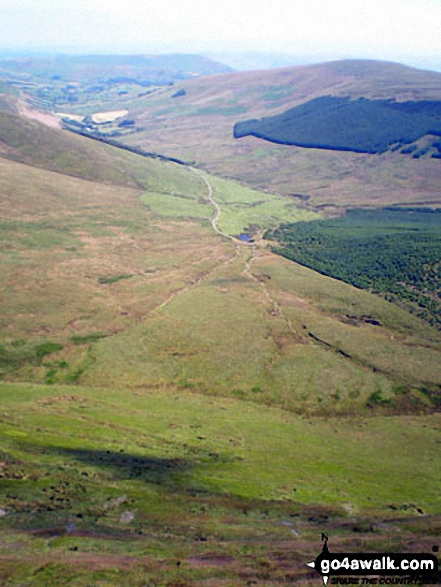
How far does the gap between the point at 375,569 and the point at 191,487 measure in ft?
70.7

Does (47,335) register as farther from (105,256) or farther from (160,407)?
(105,256)

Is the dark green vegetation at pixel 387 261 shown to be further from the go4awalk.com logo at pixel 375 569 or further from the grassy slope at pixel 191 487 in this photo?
the go4awalk.com logo at pixel 375 569

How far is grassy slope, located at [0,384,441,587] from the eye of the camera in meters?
43.8

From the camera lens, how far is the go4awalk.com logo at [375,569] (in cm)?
4269

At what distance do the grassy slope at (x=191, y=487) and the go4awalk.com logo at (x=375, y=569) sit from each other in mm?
2154

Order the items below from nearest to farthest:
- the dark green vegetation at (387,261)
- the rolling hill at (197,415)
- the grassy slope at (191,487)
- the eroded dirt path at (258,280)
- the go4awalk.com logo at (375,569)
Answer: the go4awalk.com logo at (375,569), the grassy slope at (191,487), the rolling hill at (197,415), the eroded dirt path at (258,280), the dark green vegetation at (387,261)

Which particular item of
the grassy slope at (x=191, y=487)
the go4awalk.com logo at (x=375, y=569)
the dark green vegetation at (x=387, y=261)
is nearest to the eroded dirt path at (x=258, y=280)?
the dark green vegetation at (x=387, y=261)

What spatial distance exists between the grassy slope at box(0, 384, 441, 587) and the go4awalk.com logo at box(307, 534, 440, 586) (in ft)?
7.07

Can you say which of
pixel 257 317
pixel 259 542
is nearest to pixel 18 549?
pixel 259 542

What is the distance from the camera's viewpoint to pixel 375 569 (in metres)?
44.2

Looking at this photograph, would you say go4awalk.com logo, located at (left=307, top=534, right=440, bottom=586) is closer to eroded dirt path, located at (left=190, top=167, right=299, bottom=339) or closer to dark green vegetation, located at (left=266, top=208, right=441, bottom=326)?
eroded dirt path, located at (left=190, top=167, right=299, bottom=339)

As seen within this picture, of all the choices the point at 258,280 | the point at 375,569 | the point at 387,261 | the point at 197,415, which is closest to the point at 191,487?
the point at 375,569

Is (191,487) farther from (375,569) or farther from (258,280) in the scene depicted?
(258,280)

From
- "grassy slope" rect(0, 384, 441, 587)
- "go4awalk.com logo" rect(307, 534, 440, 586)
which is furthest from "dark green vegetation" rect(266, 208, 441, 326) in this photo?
"go4awalk.com logo" rect(307, 534, 440, 586)
